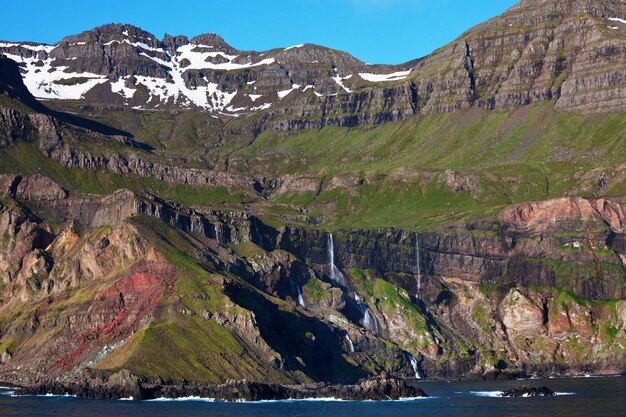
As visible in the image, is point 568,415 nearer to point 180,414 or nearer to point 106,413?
point 180,414

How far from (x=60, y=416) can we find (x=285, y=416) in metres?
38.4

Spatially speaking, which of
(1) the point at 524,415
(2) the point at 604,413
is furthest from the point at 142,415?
(2) the point at 604,413

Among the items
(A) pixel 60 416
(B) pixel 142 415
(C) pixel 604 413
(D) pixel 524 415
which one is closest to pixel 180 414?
(B) pixel 142 415

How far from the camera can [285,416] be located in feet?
655

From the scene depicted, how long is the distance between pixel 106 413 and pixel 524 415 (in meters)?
72.6

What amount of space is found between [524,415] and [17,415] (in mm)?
87319

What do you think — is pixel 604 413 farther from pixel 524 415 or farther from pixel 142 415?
pixel 142 415

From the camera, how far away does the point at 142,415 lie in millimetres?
194250

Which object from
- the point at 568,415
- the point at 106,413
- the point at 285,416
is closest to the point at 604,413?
the point at 568,415

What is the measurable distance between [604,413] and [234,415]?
63731 millimetres

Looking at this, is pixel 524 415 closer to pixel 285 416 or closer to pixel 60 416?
pixel 285 416

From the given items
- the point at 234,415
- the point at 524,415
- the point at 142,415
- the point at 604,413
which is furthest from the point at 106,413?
the point at 604,413

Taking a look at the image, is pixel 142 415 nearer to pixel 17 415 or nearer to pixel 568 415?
pixel 17 415

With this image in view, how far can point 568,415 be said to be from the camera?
7697 inches
